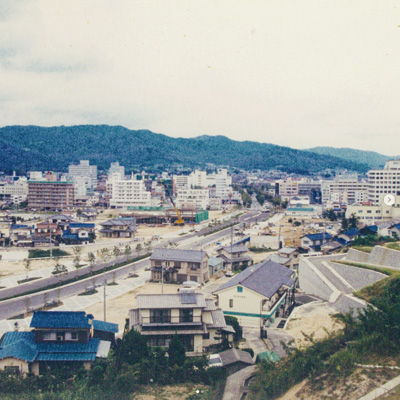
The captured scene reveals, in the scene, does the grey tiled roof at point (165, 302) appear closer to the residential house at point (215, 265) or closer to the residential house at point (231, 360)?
the residential house at point (231, 360)

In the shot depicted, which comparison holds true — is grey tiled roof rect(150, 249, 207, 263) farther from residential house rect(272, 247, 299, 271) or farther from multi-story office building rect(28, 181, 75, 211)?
multi-story office building rect(28, 181, 75, 211)

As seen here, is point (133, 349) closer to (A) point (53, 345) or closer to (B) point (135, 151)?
(A) point (53, 345)

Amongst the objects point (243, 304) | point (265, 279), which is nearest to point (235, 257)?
point (265, 279)

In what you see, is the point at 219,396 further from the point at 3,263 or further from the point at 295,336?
the point at 3,263

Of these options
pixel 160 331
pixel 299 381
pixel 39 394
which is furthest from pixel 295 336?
pixel 39 394

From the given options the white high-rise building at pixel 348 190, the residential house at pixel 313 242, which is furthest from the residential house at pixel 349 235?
the white high-rise building at pixel 348 190

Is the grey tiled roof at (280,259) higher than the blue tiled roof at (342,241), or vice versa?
the blue tiled roof at (342,241)
